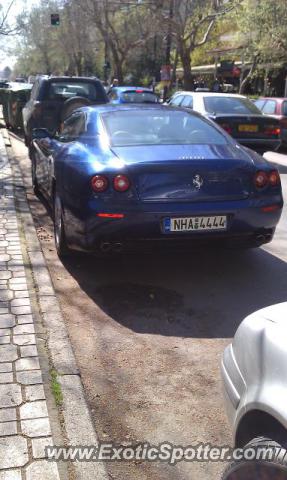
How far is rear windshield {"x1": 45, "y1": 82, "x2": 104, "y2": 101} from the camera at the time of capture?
1152 centimetres

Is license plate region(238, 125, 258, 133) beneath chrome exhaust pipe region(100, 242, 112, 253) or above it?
above

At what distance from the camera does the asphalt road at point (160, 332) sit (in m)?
3.02

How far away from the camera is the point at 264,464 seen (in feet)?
6.03

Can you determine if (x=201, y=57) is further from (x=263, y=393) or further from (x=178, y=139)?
(x=263, y=393)

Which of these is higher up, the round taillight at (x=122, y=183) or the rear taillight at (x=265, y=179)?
the round taillight at (x=122, y=183)

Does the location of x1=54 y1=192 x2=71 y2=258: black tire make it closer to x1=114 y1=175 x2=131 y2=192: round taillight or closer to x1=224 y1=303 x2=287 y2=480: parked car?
x1=114 y1=175 x2=131 y2=192: round taillight

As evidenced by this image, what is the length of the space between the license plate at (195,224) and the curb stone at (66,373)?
3.61ft

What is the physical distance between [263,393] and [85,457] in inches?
46.2

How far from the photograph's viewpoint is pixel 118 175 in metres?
4.54

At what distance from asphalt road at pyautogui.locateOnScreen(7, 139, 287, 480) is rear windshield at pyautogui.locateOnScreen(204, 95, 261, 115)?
665cm

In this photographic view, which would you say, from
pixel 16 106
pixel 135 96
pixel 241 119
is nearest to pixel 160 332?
pixel 241 119

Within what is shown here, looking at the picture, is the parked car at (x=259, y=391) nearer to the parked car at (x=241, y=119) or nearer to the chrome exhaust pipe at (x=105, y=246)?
the chrome exhaust pipe at (x=105, y=246)

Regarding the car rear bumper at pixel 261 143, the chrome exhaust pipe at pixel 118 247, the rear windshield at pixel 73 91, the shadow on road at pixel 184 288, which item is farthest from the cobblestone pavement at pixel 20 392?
the car rear bumper at pixel 261 143

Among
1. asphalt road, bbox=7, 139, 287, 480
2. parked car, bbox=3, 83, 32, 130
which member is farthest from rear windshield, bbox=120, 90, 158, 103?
asphalt road, bbox=7, 139, 287, 480
